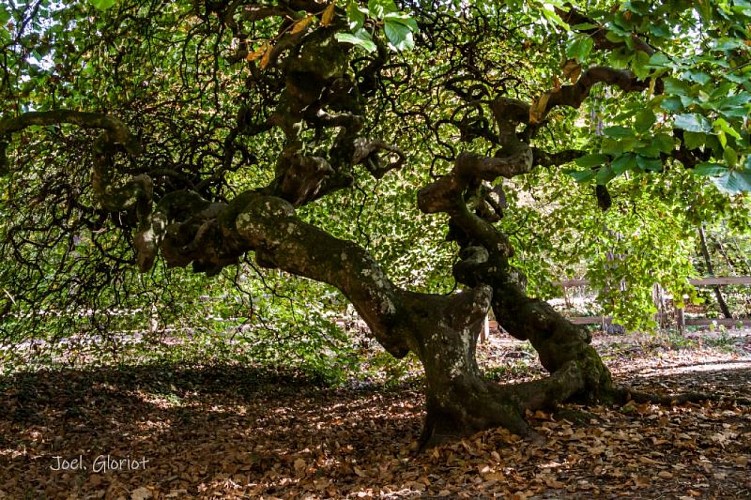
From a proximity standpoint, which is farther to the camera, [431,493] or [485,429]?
[485,429]

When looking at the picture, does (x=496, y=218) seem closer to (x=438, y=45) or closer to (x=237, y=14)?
(x=438, y=45)

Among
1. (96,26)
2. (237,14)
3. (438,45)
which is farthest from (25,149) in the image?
(438,45)

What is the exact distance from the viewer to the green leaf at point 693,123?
7.43 ft

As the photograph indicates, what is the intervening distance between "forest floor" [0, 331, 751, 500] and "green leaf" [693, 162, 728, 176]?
7.58 ft

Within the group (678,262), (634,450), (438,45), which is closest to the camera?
(634,450)

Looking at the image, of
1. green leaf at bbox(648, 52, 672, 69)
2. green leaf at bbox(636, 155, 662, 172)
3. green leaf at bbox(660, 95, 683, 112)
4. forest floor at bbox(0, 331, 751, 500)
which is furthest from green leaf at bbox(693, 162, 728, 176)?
forest floor at bbox(0, 331, 751, 500)

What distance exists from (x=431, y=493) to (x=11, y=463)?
169 inches

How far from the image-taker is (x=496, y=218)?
7.73m

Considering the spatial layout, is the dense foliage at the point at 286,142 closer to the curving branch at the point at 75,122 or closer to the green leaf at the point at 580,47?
the curving branch at the point at 75,122

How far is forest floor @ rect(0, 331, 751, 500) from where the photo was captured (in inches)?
167
